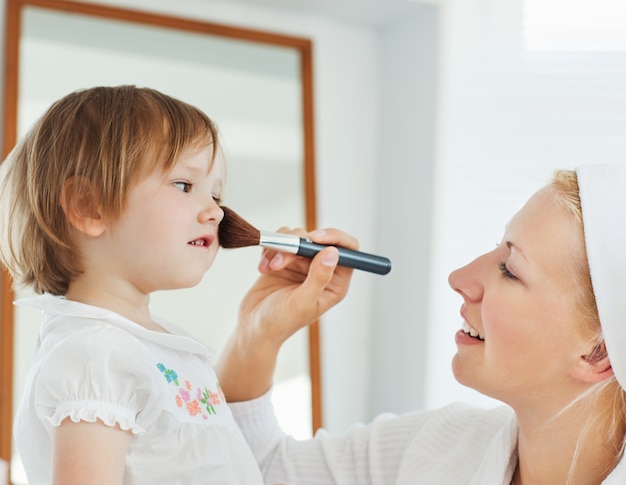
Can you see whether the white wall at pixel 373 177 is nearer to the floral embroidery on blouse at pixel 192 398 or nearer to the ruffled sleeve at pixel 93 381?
the floral embroidery on blouse at pixel 192 398

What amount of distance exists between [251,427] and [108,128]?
49 cm

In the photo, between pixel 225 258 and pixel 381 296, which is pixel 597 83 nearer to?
pixel 381 296

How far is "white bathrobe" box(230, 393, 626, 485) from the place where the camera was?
1215 mm

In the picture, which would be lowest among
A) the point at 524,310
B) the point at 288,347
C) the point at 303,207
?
the point at 288,347

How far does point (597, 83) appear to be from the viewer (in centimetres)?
223

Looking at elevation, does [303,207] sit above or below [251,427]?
above

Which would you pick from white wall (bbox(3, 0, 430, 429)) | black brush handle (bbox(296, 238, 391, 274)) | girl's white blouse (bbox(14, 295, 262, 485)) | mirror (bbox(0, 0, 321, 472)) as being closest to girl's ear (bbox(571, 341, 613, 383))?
black brush handle (bbox(296, 238, 391, 274))

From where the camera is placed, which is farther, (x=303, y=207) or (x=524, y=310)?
(x=303, y=207)

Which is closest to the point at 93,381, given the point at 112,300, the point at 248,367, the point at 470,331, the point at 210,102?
the point at 112,300

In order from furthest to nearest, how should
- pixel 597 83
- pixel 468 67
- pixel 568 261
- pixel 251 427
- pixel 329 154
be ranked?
pixel 329 154
pixel 468 67
pixel 597 83
pixel 251 427
pixel 568 261

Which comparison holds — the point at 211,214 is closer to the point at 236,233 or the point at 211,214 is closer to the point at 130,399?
the point at 236,233

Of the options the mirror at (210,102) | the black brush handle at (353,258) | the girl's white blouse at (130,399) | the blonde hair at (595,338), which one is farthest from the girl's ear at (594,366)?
the mirror at (210,102)

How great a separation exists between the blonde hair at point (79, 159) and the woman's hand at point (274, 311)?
0.73 ft

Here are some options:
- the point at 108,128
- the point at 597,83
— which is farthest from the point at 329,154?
the point at 108,128
